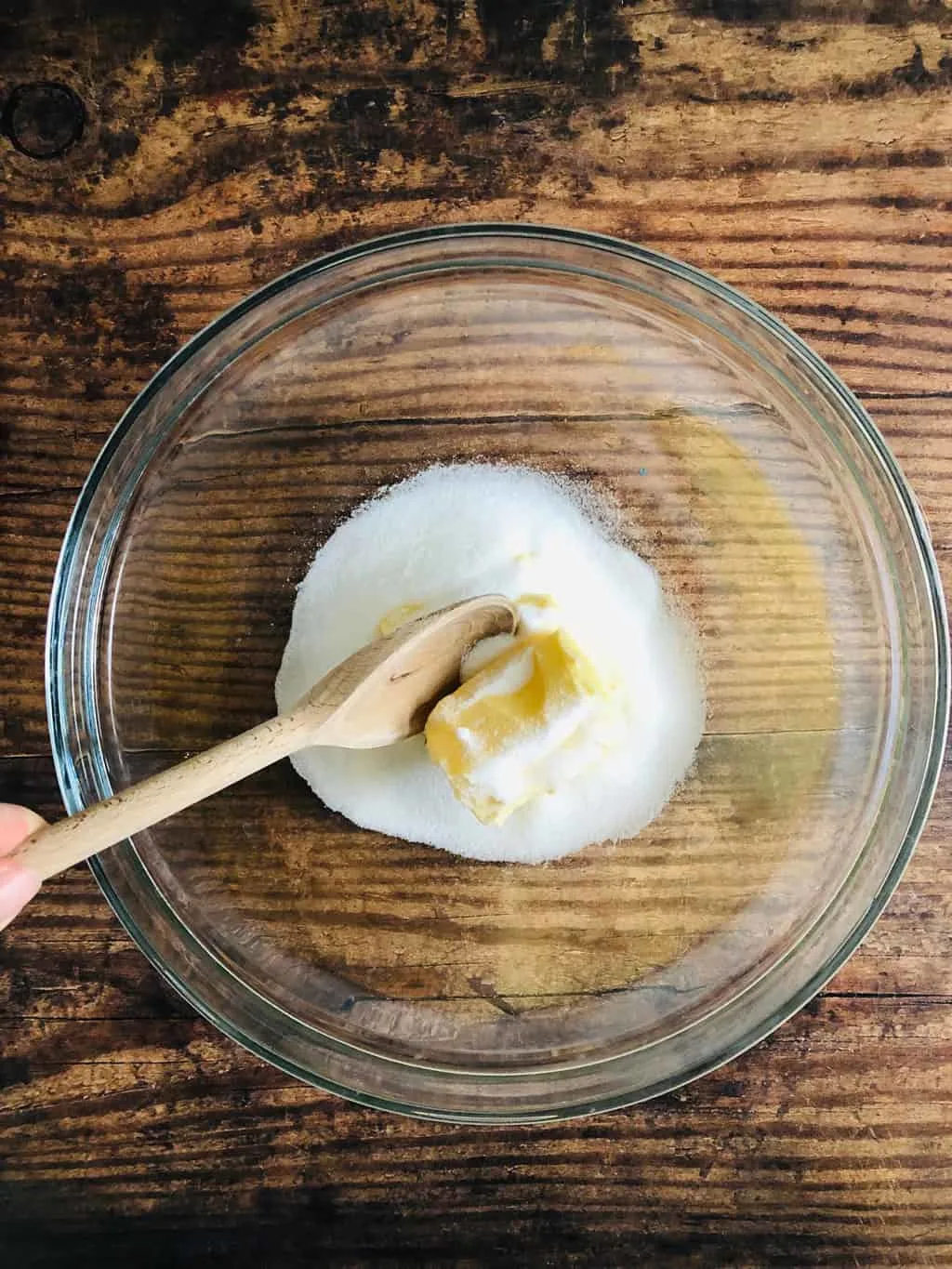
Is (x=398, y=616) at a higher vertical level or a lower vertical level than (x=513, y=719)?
higher

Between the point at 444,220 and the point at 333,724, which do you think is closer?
the point at 333,724

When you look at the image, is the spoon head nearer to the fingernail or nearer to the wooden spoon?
the wooden spoon

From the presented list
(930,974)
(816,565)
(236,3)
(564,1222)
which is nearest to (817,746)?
(816,565)

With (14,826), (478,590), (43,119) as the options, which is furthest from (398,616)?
(43,119)

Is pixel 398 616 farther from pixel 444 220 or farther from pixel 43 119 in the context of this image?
pixel 43 119

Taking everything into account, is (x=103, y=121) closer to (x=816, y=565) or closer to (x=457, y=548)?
(x=457, y=548)

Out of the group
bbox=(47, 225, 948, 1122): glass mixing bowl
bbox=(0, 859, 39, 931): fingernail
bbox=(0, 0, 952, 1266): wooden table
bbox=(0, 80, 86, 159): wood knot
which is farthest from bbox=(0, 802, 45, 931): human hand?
bbox=(0, 80, 86, 159): wood knot
